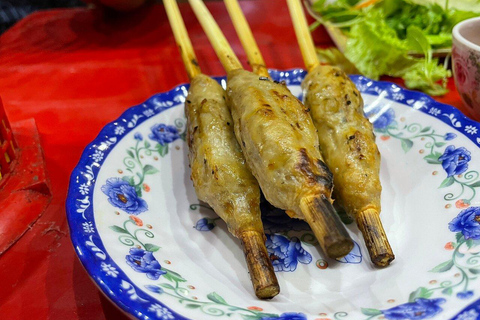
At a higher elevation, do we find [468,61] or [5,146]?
[5,146]

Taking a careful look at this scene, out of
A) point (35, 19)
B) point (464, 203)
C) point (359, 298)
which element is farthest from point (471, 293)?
point (35, 19)

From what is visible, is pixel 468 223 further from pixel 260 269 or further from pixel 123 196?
pixel 123 196

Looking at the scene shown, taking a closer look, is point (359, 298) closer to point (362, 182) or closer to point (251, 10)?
point (362, 182)

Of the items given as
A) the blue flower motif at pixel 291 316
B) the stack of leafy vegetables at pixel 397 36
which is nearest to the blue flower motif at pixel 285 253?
the blue flower motif at pixel 291 316

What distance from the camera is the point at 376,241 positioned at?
1242 mm

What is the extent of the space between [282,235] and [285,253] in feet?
0.27

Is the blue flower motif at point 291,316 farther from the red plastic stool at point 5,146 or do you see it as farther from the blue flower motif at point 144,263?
the red plastic stool at point 5,146

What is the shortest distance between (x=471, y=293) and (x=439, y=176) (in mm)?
558

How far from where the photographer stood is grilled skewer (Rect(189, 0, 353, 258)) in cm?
108

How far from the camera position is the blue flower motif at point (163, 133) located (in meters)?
1.78

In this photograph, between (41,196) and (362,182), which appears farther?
(41,196)

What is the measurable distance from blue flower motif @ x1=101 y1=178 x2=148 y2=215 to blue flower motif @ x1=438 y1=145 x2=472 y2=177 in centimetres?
102

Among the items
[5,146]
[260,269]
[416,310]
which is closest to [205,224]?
[260,269]

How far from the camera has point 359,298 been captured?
1162mm
